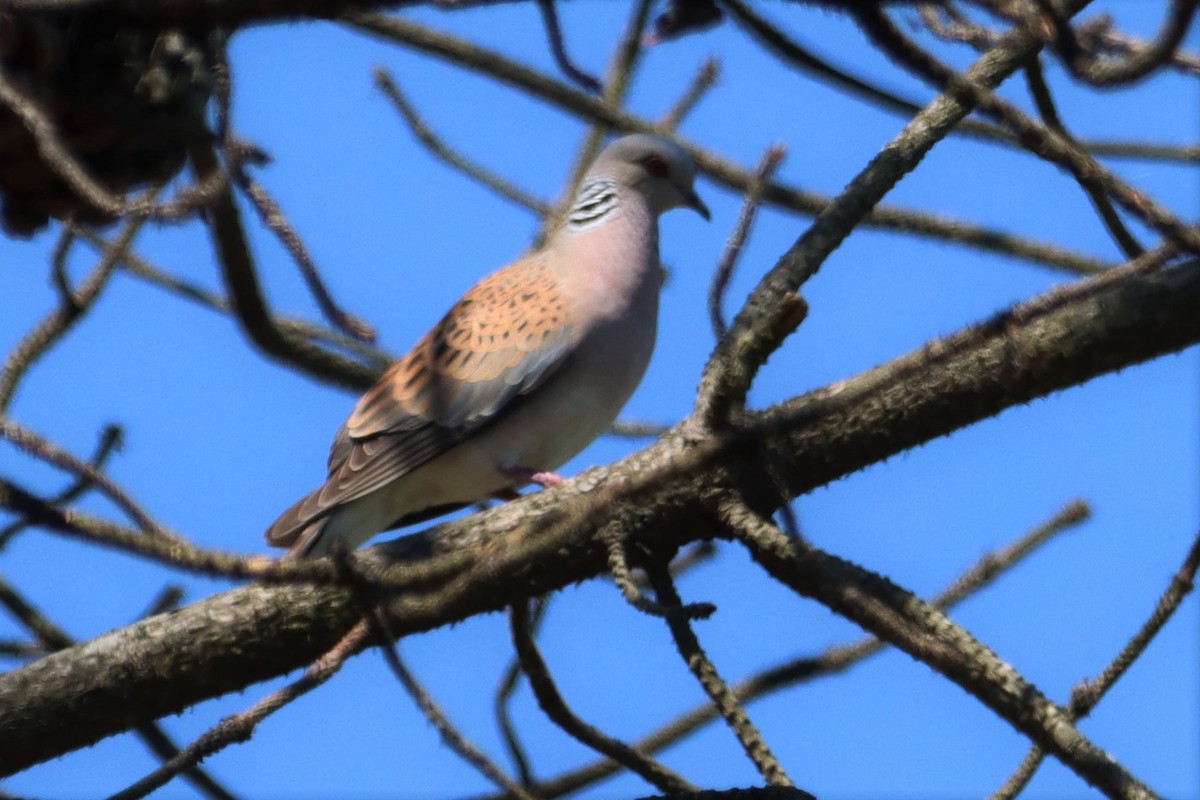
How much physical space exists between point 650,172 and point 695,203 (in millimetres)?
154

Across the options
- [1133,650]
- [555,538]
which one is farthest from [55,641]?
[1133,650]

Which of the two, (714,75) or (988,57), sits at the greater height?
Result: (714,75)

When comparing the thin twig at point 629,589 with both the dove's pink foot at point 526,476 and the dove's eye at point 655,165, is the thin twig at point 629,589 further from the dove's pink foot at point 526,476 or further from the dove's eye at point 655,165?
the dove's eye at point 655,165

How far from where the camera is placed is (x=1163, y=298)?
7.06 ft

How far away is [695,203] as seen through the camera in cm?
424

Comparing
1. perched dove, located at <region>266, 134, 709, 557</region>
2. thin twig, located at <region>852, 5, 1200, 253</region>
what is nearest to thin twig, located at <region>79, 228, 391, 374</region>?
perched dove, located at <region>266, 134, 709, 557</region>

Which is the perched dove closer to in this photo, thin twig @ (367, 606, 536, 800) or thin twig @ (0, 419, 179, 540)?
thin twig @ (367, 606, 536, 800)

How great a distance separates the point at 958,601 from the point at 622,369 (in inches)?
48.9

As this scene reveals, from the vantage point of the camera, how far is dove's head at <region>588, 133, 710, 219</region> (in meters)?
4.13

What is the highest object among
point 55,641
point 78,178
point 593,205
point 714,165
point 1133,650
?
point 593,205

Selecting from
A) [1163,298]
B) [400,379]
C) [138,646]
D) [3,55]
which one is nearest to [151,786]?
[138,646]

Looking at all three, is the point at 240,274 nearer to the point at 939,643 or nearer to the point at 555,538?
the point at 555,538

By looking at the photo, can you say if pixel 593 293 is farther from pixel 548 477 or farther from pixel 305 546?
pixel 305 546

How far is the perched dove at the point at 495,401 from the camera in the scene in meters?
Result: 3.63
